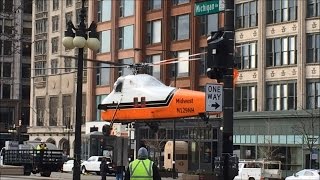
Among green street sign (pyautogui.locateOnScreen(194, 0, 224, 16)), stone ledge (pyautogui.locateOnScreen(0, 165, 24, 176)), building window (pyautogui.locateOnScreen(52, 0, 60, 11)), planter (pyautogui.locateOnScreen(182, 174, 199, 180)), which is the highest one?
building window (pyautogui.locateOnScreen(52, 0, 60, 11))

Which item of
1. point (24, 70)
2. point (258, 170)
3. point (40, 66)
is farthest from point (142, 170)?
point (24, 70)

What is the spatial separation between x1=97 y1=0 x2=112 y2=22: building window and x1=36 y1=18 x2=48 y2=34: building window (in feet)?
42.0

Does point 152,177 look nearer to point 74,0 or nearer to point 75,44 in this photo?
point 75,44

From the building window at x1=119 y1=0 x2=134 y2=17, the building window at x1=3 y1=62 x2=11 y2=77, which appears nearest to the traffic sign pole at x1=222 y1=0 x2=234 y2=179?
the building window at x1=119 y1=0 x2=134 y2=17

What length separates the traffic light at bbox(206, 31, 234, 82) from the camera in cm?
1516

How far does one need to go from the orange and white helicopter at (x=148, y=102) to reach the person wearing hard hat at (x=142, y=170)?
17744 mm

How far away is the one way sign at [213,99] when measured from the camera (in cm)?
1605

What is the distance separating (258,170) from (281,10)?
16908 millimetres

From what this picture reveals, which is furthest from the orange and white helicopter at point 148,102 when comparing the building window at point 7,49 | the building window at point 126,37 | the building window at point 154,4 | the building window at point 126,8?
the building window at point 126,8

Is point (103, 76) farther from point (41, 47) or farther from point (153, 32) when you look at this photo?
point (41, 47)

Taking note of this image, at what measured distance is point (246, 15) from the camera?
66.3 metres

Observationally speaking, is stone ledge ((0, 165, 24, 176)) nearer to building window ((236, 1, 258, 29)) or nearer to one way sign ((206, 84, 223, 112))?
one way sign ((206, 84, 223, 112))

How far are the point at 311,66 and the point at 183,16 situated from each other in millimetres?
17414

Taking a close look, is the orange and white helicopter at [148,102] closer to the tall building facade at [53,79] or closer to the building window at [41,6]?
the tall building facade at [53,79]
